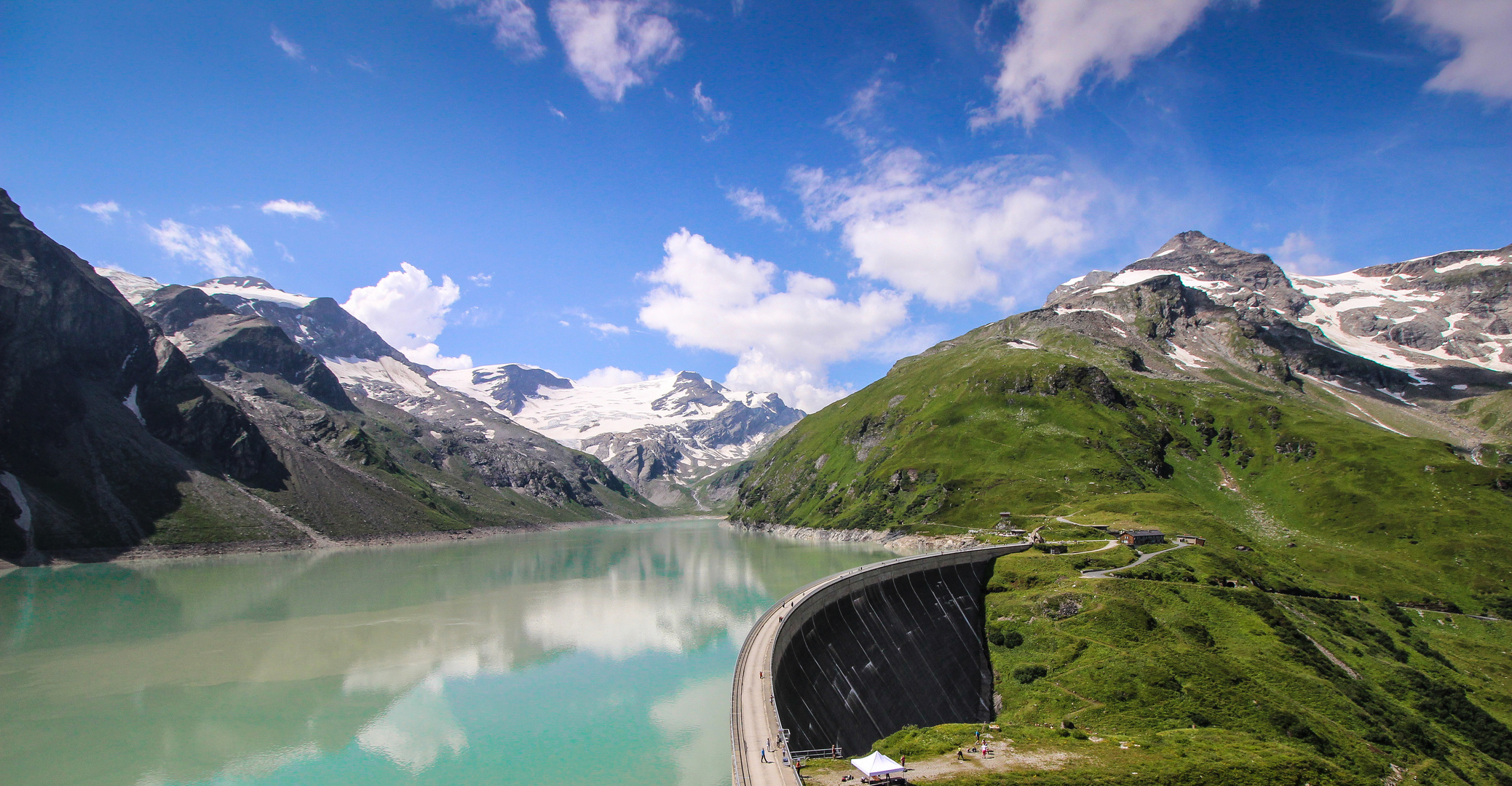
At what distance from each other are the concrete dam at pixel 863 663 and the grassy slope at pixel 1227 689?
13.7ft

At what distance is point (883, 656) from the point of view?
55.6m

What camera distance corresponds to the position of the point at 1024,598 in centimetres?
7106

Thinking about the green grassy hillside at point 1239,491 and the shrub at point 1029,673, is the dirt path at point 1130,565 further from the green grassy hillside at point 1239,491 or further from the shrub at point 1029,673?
the shrub at point 1029,673

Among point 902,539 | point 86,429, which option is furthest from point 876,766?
→ point 86,429

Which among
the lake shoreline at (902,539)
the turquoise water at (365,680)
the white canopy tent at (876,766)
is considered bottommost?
the turquoise water at (365,680)

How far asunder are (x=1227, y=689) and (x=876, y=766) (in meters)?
41.5

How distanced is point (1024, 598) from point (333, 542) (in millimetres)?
205255

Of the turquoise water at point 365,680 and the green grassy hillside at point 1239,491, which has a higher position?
the green grassy hillside at point 1239,491

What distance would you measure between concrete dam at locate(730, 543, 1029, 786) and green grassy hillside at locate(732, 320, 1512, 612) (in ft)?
88.9

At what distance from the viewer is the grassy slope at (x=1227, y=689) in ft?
125

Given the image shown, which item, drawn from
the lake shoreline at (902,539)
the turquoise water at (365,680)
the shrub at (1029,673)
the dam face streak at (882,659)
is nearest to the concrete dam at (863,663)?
the dam face streak at (882,659)

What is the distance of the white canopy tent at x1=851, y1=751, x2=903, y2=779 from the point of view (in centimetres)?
2783

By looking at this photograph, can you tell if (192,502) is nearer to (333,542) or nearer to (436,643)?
(333,542)

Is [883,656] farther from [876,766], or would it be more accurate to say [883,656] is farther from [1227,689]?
[876,766]
